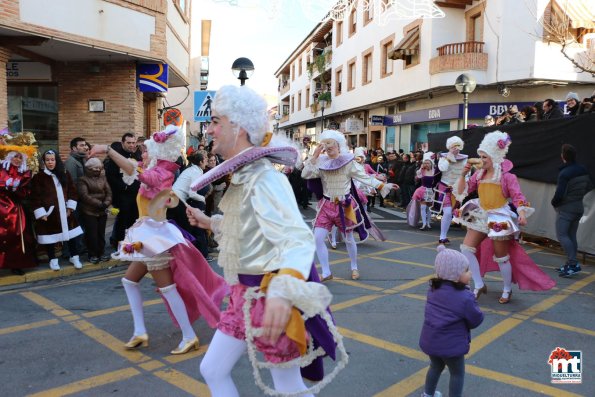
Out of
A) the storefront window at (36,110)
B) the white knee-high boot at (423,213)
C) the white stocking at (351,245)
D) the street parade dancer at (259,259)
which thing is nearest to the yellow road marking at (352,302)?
the white stocking at (351,245)

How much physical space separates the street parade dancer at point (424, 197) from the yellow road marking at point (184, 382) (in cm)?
894

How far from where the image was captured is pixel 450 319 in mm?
3086

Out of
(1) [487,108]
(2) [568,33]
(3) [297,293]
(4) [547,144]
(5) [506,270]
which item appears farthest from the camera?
(1) [487,108]

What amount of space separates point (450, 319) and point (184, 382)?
200cm

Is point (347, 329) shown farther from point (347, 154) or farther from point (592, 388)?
point (347, 154)

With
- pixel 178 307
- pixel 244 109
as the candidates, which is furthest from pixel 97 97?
pixel 244 109

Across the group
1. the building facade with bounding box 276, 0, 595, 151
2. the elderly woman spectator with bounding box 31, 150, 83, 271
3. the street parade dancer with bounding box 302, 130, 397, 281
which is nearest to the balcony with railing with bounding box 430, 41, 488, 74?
the building facade with bounding box 276, 0, 595, 151

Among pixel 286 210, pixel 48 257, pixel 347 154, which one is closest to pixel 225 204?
pixel 286 210

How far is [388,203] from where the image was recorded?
17.9 meters

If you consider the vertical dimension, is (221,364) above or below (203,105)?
below

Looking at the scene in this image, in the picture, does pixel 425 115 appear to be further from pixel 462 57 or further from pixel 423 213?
pixel 423 213

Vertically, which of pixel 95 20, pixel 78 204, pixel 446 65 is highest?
pixel 446 65

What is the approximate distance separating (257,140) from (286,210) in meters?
0.50

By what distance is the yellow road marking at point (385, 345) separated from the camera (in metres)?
4.17
